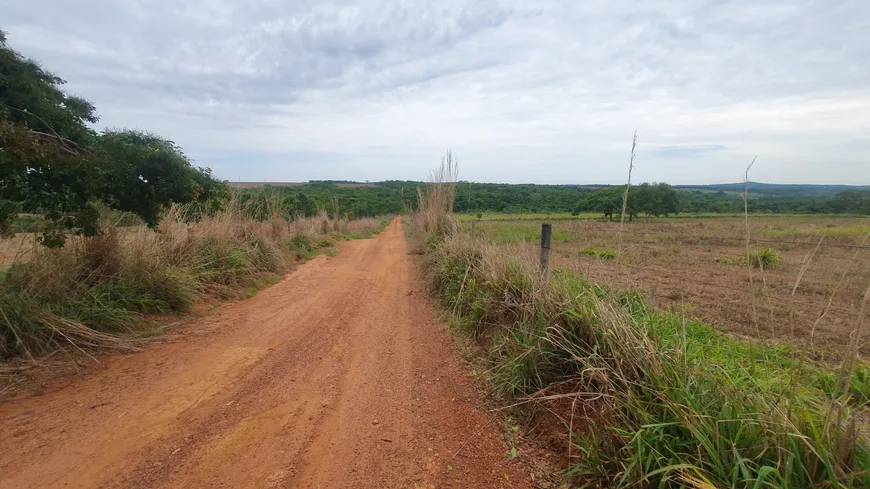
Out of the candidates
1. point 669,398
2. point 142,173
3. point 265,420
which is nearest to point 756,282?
point 669,398

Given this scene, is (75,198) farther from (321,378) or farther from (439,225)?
(439,225)

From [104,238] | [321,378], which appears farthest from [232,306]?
[321,378]

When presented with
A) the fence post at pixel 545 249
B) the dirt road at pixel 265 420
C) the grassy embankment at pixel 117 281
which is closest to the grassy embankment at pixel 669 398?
the fence post at pixel 545 249

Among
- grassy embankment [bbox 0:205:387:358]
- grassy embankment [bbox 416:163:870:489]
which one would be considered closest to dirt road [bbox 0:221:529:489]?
grassy embankment [bbox 416:163:870:489]

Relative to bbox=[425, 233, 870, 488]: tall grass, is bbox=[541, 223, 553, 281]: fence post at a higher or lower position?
higher

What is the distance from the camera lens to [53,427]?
121 inches

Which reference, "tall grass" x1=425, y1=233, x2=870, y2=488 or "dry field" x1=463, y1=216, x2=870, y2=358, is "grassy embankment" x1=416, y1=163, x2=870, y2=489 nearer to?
"tall grass" x1=425, y1=233, x2=870, y2=488

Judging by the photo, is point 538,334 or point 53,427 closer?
point 53,427

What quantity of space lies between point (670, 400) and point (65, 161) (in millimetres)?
5197

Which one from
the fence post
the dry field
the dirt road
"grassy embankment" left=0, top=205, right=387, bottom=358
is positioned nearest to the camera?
the dirt road

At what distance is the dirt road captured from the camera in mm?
2617

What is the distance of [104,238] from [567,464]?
611cm

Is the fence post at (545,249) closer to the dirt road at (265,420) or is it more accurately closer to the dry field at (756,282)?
the dry field at (756,282)

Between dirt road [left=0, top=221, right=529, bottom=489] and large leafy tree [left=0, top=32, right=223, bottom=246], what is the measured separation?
1.64 meters
